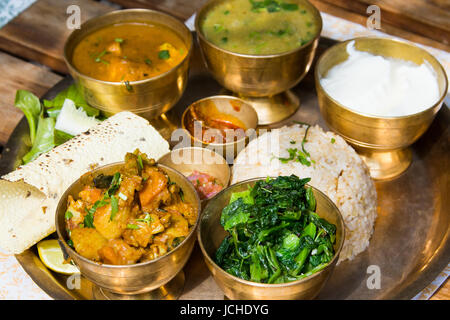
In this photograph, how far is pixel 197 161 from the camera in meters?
2.69

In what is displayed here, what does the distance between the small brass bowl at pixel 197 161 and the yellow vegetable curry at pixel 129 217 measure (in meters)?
0.47

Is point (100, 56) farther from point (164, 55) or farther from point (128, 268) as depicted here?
point (128, 268)

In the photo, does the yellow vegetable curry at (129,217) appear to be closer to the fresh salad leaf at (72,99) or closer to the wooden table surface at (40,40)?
the fresh salad leaf at (72,99)

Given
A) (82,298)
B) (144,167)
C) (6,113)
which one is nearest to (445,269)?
(144,167)

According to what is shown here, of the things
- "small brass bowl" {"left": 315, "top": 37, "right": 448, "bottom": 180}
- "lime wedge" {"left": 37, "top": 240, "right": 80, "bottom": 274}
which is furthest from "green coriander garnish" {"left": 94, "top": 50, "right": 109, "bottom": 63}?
"small brass bowl" {"left": 315, "top": 37, "right": 448, "bottom": 180}

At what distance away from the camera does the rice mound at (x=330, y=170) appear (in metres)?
2.46

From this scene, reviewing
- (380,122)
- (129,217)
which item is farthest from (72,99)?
(380,122)

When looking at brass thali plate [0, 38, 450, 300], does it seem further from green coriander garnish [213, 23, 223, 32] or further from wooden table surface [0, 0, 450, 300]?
green coriander garnish [213, 23, 223, 32]

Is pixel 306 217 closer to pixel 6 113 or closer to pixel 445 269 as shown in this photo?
pixel 445 269

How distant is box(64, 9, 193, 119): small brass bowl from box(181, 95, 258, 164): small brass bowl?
6.8 inches

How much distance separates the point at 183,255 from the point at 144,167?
42 cm

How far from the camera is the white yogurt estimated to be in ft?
8.78

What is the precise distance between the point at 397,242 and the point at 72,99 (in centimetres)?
198

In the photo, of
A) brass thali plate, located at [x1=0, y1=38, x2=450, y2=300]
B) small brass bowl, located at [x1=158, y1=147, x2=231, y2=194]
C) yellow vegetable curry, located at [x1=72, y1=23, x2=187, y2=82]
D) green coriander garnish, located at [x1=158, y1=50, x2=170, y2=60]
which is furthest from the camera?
green coriander garnish, located at [x1=158, y1=50, x2=170, y2=60]
